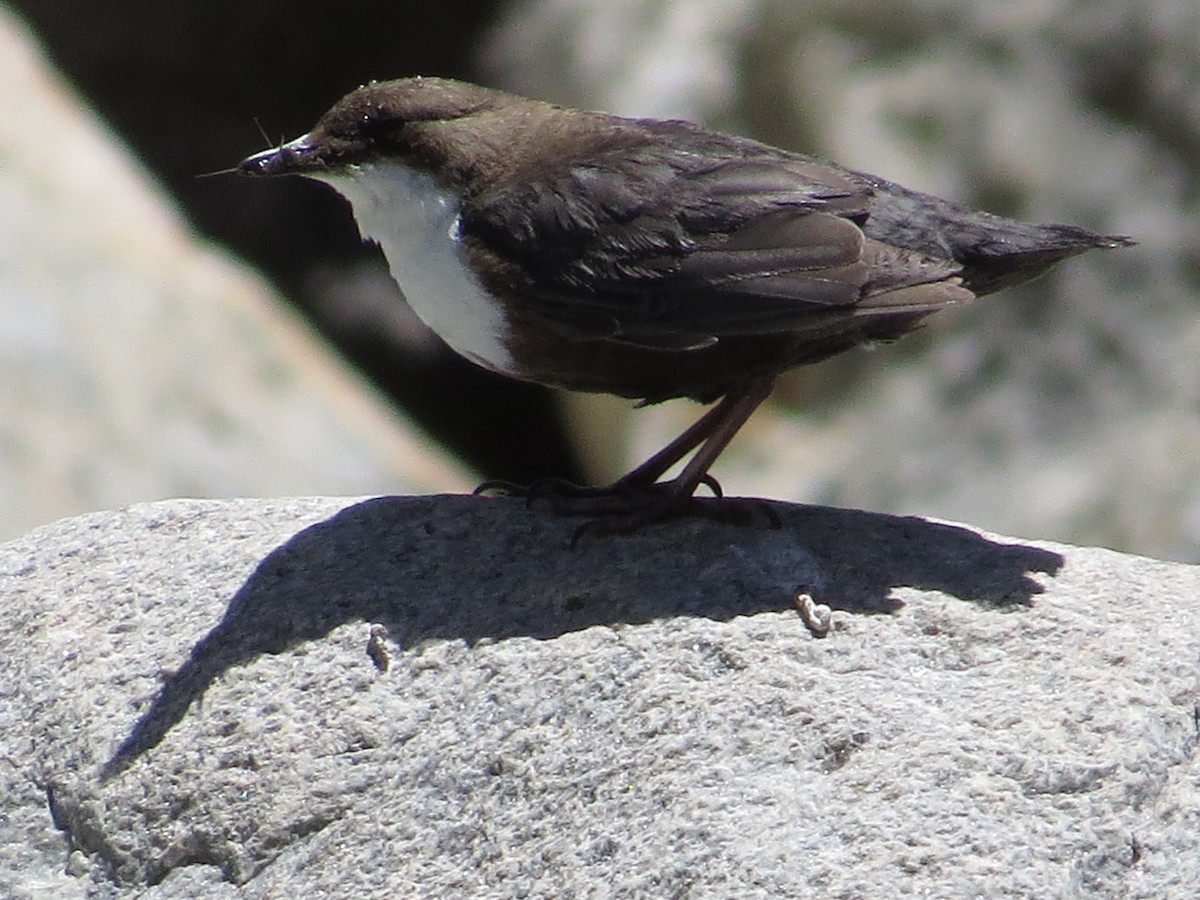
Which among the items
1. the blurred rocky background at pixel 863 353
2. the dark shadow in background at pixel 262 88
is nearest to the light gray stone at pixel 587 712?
the blurred rocky background at pixel 863 353

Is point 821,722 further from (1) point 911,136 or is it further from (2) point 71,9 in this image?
(2) point 71,9

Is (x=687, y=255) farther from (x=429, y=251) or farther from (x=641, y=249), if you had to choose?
(x=429, y=251)

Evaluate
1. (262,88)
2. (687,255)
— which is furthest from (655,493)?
(262,88)

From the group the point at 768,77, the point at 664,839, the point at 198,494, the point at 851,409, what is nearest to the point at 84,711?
the point at 664,839

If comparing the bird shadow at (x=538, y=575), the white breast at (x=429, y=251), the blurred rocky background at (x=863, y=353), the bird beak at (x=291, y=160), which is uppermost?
the bird beak at (x=291, y=160)

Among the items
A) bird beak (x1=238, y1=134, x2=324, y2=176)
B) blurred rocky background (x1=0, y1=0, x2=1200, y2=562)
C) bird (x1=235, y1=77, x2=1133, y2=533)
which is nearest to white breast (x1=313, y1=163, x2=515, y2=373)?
bird (x1=235, y1=77, x2=1133, y2=533)

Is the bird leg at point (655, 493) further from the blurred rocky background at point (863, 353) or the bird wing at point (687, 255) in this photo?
the blurred rocky background at point (863, 353)
